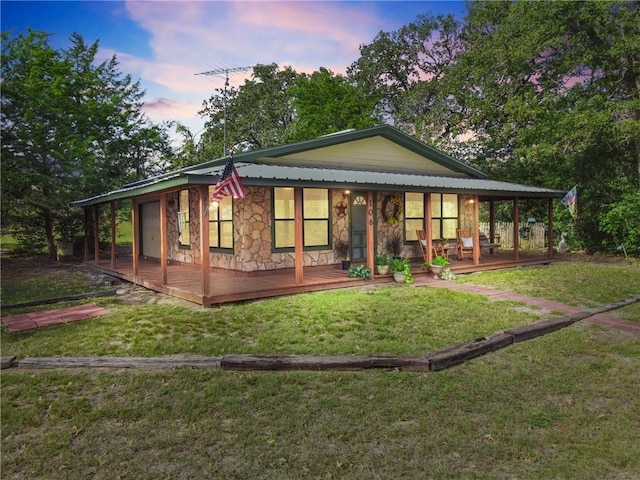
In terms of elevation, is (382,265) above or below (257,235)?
below

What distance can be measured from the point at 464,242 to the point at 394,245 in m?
2.16

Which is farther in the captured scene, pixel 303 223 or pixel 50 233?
pixel 50 233

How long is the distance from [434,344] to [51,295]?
7464 millimetres

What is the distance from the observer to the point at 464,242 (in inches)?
489

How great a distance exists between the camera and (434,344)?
15.9 ft

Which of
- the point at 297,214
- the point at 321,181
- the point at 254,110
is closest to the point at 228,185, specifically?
the point at 297,214

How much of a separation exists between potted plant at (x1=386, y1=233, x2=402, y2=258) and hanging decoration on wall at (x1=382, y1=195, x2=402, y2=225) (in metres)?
0.47

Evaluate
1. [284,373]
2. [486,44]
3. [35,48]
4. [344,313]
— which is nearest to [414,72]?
[486,44]

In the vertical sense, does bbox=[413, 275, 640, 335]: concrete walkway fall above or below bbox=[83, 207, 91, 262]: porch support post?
below

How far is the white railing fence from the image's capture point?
Result: 18.1 metres

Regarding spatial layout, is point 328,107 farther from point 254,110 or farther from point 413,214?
point 413,214

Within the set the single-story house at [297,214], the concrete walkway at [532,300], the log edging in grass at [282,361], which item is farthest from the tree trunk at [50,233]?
the concrete walkway at [532,300]

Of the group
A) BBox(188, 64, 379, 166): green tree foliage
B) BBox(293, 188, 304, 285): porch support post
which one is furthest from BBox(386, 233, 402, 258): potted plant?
BBox(188, 64, 379, 166): green tree foliage

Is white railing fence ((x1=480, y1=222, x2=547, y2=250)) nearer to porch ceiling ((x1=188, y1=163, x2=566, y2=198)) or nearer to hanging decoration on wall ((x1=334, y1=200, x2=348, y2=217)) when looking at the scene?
porch ceiling ((x1=188, y1=163, x2=566, y2=198))
